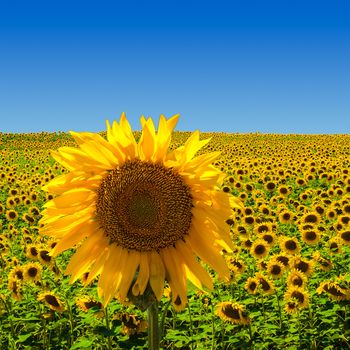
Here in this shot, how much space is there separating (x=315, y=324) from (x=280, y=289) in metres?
0.96

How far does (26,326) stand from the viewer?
24.8ft

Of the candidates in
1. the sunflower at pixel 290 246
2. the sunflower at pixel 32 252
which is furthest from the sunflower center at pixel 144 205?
the sunflower at pixel 290 246

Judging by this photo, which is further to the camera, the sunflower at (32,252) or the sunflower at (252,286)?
the sunflower at (32,252)


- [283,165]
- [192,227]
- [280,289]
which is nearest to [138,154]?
[192,227]

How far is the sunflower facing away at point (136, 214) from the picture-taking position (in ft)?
7.98

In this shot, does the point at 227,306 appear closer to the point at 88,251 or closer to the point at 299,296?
the point at 299,296

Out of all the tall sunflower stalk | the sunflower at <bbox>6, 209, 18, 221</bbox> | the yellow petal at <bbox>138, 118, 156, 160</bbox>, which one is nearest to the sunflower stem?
the tall sunflower stalk

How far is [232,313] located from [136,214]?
4.44 meters

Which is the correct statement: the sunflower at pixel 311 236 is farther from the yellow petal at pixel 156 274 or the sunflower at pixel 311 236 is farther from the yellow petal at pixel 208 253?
the yellow petal at pixel 156 274

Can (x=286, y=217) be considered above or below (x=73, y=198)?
below

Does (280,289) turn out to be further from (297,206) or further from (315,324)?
(297,206)

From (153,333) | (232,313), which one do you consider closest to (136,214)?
(153,333)

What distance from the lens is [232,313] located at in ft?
21.5

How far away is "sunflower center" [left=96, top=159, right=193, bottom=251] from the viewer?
2486mm
